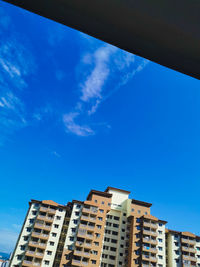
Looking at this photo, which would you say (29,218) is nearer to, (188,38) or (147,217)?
(147,217)

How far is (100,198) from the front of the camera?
37062mm

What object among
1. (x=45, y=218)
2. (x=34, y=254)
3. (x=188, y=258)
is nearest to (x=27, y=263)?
(x=34, y=254)

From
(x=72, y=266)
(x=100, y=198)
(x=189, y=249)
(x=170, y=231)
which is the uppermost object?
(x=100, y=198)

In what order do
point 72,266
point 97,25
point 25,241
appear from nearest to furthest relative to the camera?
point 97,25 → point 72,266 → point 25,241

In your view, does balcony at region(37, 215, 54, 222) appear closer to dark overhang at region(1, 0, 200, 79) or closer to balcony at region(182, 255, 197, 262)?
balcony at region(182, 255, 197, 262)

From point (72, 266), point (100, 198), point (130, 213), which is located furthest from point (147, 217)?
point (72, 266)

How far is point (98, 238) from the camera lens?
33031 mm

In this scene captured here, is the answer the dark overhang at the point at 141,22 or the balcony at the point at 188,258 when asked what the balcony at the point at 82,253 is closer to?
the balcony at the point at 188,258

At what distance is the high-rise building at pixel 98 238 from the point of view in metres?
31.0

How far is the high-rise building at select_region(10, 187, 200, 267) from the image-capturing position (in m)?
31.0

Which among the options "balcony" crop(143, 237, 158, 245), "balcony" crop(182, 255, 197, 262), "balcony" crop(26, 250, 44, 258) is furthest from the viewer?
"balcony" crop(182, 255, 197, 262)

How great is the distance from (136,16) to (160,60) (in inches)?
15.6

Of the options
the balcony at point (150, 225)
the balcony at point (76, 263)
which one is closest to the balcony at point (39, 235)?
the balcony at point (76, 263)

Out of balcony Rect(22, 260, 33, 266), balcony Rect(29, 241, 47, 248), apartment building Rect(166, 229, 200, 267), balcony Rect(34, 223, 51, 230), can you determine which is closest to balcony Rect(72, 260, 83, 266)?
balcony Rect(29, 241, 47, 248)
